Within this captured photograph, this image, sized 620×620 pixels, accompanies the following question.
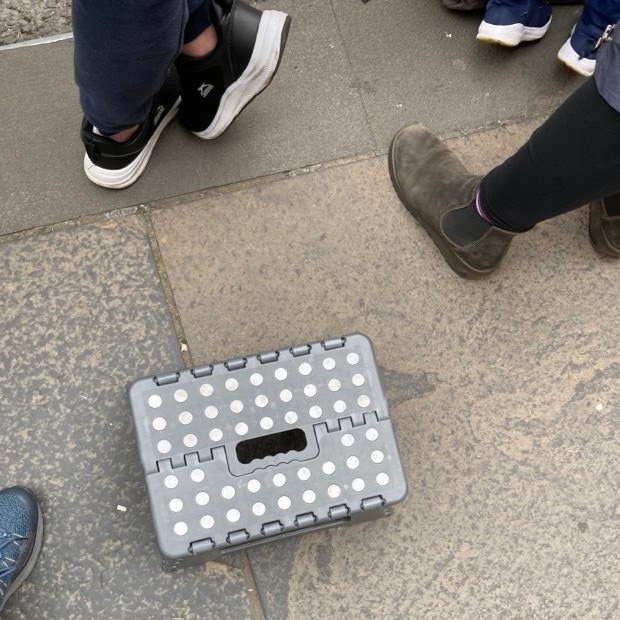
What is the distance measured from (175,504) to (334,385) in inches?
14.9

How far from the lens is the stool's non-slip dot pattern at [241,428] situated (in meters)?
1.30

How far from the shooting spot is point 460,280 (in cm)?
160

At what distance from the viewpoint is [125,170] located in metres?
1.54

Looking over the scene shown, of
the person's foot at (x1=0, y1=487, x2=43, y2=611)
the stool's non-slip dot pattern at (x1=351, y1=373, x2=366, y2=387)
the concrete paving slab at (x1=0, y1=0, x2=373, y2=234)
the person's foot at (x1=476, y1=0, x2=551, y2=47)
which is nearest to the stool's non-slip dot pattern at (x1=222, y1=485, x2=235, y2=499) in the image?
the stool's non-slip dot pattern at (x1=351, y1=373, x2=366, y2=387)

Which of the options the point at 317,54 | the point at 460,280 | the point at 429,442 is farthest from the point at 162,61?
the point at 429,442

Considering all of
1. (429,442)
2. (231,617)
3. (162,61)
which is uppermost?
(162,61)

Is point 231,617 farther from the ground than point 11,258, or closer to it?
closer to it

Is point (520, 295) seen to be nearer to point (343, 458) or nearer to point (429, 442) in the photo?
point (429, 442)

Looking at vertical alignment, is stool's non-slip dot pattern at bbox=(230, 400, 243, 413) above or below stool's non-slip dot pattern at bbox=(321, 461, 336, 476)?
above

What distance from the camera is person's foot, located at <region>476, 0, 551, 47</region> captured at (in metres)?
1.63

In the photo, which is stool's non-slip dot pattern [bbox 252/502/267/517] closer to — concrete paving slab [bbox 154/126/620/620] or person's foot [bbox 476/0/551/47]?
concrete paving slab [bbox 154/126/620/620]

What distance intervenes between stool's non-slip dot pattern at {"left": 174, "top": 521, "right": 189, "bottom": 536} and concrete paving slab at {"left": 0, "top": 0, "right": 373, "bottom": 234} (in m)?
0.75

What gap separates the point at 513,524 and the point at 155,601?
79cm

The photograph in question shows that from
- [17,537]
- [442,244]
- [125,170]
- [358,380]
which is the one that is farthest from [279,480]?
[125,170]
